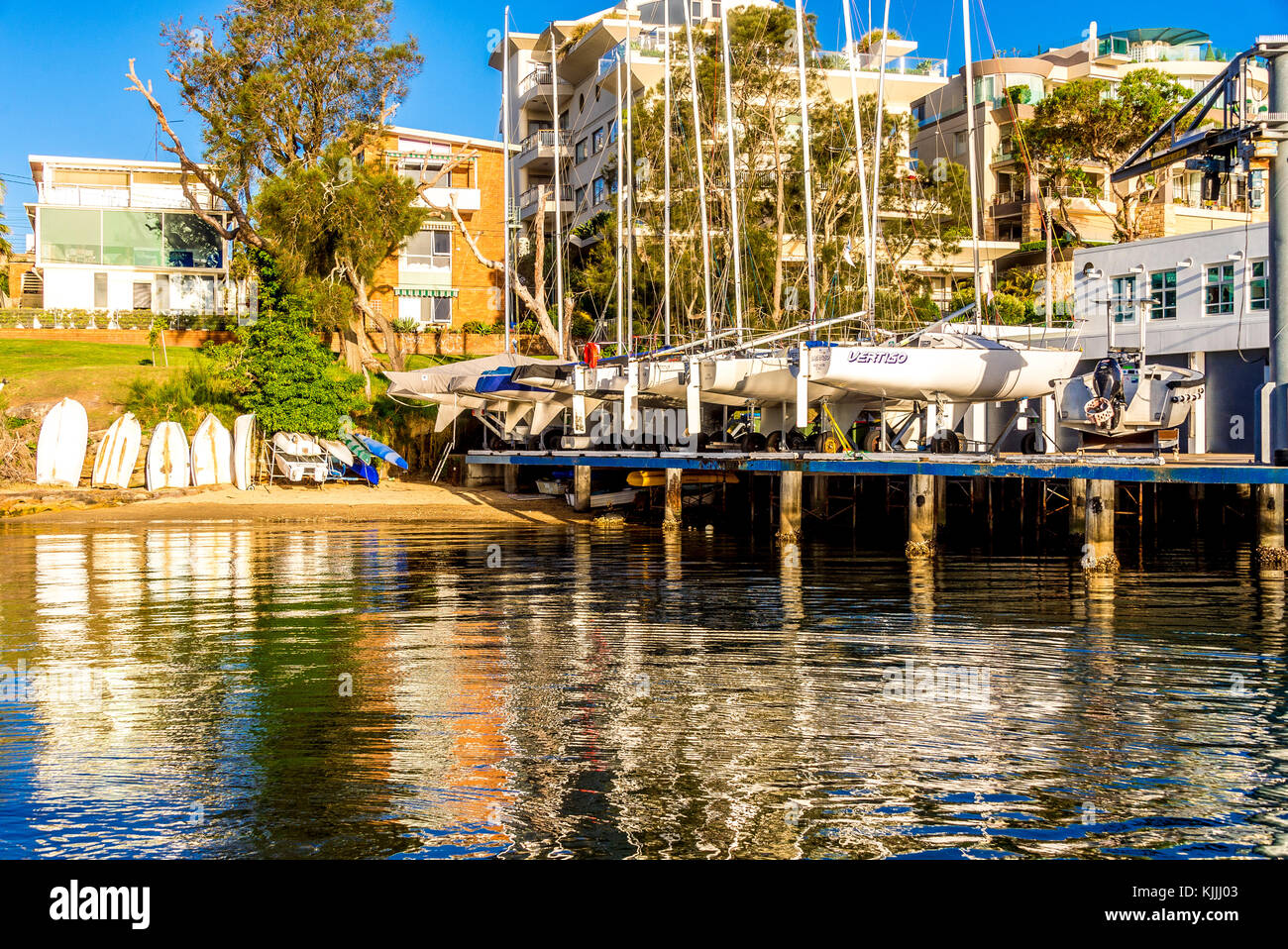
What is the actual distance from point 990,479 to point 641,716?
1884 centimetres

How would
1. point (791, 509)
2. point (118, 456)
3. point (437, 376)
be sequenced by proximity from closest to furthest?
1. point (791, 509)
2. point (118, 456)
3. point (437, 376)

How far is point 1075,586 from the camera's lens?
19.6 m

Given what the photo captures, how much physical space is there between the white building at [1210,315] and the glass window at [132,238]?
39.7 meters

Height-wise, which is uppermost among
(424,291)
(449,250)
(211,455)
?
(449,250)

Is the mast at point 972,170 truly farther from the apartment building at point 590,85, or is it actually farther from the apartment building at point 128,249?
the apartment building at point 128,249

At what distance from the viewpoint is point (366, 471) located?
36500 mm

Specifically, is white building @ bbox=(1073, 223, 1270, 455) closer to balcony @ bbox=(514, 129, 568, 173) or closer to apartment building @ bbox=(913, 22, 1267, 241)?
apartment building @ bbox=(913, 22, 1267, 241)

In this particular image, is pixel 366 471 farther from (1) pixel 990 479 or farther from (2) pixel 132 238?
(2) pixel 132 238

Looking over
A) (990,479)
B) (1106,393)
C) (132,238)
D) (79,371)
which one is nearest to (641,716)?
(1106,393)

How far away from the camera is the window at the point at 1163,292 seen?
115ft
